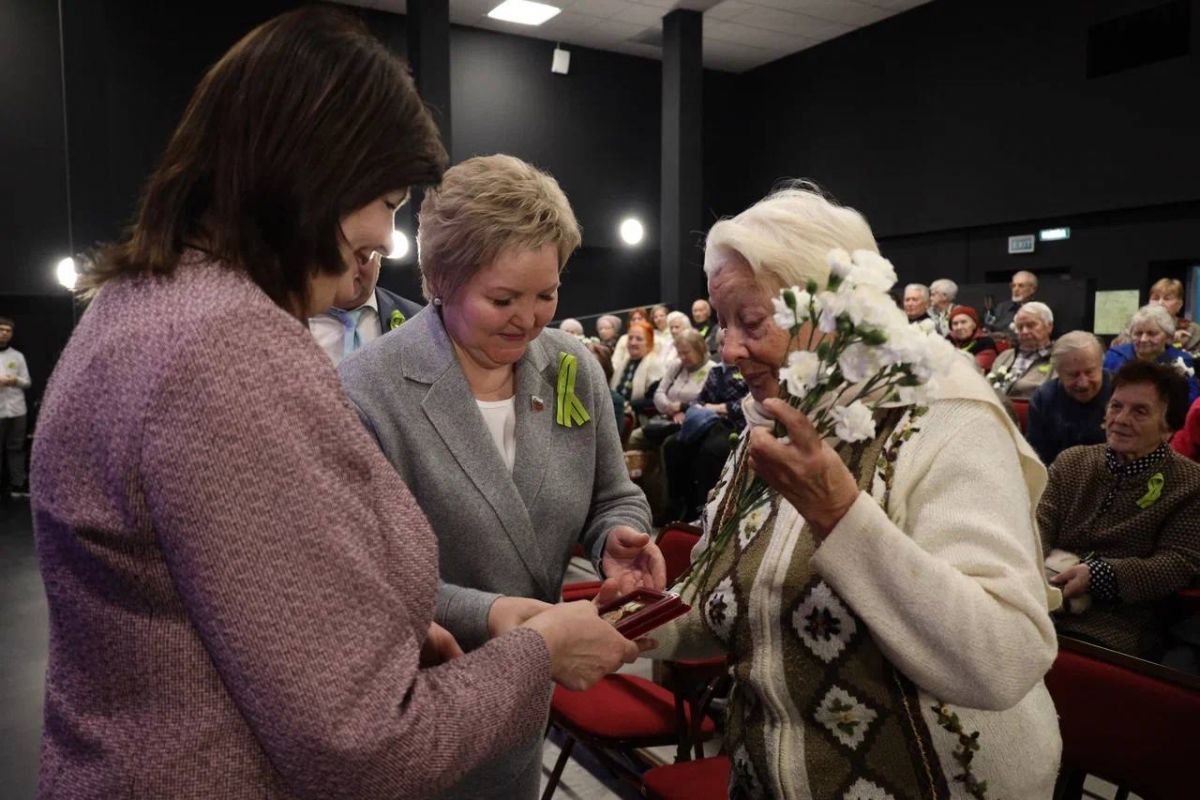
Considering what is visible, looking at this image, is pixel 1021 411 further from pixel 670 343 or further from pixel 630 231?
pixel 630 231

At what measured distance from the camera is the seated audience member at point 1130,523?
115 inches

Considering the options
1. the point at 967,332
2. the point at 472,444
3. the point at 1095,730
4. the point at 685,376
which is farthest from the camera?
the point at 967,332

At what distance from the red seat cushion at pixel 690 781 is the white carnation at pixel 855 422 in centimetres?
119

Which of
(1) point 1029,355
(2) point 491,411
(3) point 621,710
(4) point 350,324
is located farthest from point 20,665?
(1) point 1029,355

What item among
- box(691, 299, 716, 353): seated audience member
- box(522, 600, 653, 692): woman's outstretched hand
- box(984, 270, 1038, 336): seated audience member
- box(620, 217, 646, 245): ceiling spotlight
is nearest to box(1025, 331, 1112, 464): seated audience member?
box(984, 270, 1038, 336): seated audience member

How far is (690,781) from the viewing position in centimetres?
201

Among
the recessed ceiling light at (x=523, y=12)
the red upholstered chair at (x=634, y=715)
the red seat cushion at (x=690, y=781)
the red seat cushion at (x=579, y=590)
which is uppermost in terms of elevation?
the recessed ceiling light at (x=523, y=12)

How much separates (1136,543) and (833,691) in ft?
7.68

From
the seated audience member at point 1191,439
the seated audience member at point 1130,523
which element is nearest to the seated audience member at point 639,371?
the seated audience member at point 1191,439

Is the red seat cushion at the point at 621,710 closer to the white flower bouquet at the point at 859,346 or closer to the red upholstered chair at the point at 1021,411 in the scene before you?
the white flower bouquet at the point at 859,346

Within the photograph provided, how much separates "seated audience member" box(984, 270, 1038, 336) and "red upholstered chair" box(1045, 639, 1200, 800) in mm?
6644

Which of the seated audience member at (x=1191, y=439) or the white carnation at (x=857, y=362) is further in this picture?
the seated audience member at (x=1191, y=439)

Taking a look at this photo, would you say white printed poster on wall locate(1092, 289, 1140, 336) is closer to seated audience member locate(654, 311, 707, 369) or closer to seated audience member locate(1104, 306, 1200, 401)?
seated audience member locate(1104, 306, 1200, 401)

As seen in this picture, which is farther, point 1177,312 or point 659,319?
point 659,319
